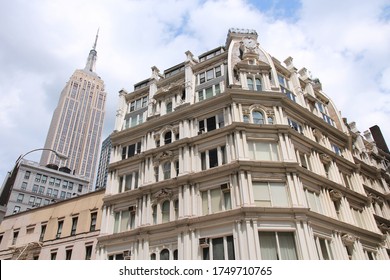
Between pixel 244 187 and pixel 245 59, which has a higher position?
pixel 245 59

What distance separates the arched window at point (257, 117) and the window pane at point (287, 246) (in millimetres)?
10081

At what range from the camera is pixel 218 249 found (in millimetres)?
22734

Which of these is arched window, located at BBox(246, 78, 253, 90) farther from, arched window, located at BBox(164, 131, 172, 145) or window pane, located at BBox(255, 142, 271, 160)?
arched window, located at BBox(164, 131, 172, 145)

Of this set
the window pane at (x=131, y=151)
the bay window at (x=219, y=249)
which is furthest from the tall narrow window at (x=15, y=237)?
the bay window at (x=219, y=249)

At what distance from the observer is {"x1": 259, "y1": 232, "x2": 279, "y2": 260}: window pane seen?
21.3 metres

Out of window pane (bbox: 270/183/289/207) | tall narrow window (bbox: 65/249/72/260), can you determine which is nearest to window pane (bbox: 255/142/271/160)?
window pane (bbox: 270/183/289/207)

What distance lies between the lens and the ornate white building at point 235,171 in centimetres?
2295

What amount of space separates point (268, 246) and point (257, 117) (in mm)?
11454

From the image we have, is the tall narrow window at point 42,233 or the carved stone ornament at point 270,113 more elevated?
the carved stone ornament at point 270,113

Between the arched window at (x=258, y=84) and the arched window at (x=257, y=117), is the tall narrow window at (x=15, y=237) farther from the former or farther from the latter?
the arched window at (x=258, y=84)

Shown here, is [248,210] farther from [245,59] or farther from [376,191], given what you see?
[376,191]
